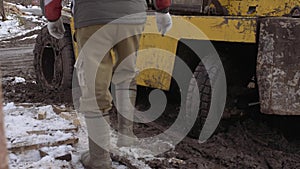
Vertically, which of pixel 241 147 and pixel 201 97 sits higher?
pixel 201 97

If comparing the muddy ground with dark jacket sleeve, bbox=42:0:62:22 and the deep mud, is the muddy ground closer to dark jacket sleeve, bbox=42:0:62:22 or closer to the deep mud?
the deep mud

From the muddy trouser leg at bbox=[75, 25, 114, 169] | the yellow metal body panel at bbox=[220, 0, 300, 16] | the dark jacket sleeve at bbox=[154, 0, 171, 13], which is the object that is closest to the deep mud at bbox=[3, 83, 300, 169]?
the muddy trouser leg at bbox=[75, 25, 114, 169]

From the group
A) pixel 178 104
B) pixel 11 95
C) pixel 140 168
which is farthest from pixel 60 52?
pixel 140 168

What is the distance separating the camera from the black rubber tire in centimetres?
418

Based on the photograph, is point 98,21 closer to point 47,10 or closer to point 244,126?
point 47,10

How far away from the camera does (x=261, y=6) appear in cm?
462

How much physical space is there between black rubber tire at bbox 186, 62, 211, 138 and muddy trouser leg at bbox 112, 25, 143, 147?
0.75 m

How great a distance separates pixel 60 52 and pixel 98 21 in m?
2.81

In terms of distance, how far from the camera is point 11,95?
5.84 metres

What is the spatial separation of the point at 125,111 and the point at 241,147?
110 centimetres

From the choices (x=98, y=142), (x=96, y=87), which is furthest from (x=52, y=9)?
(x=98, y=142)

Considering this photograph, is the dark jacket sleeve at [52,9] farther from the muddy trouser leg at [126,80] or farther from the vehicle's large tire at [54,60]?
the vehicle's large tire at [54,60]

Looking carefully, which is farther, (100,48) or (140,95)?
(140,95)

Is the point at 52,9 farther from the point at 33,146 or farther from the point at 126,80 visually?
the point at 33,146
